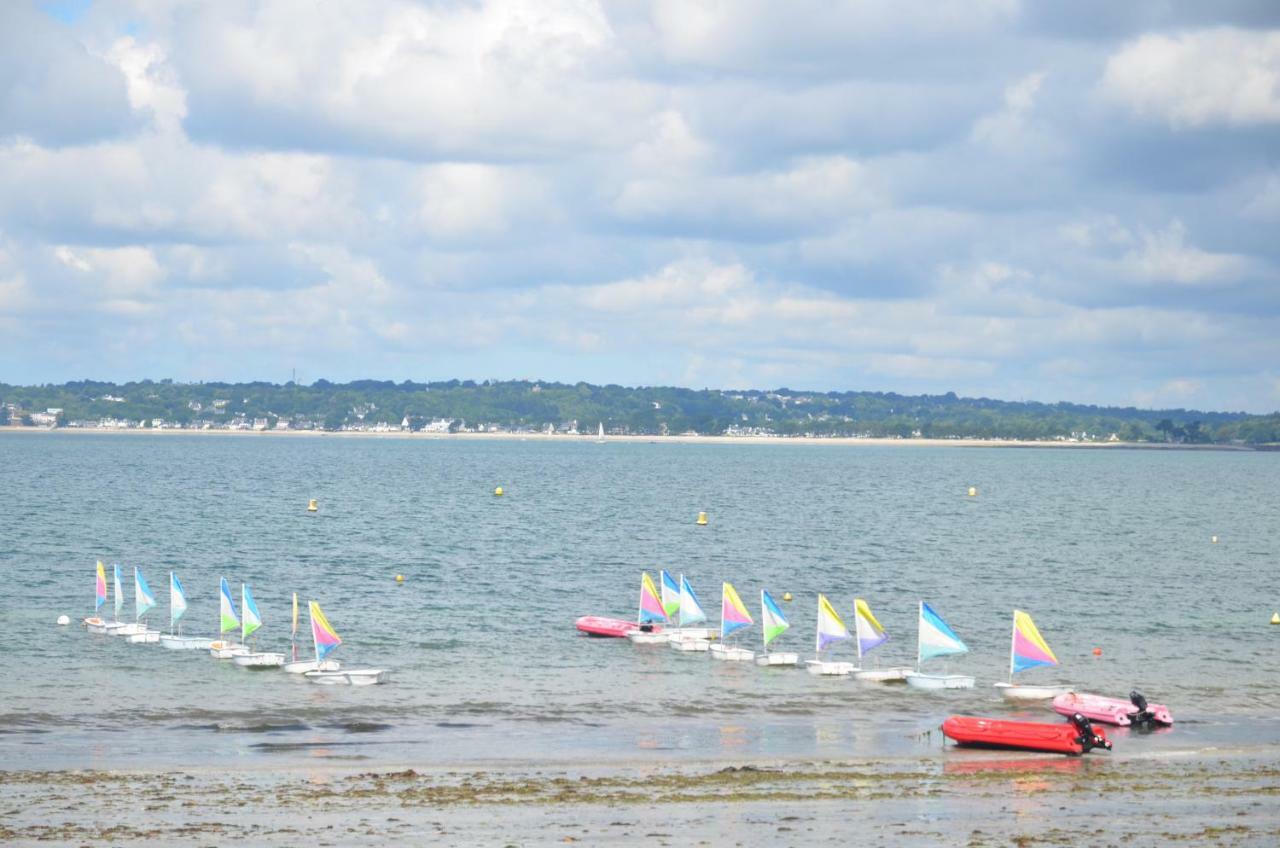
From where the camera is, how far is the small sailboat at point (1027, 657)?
5622cm

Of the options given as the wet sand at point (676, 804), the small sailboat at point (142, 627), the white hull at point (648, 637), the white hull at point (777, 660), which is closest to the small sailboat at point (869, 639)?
the white hull at point (777, 660)

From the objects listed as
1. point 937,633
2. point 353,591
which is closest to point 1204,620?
point 937,633

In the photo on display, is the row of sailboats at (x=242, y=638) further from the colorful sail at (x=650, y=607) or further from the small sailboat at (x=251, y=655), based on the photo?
the colorful sail at (x=650, y=607)

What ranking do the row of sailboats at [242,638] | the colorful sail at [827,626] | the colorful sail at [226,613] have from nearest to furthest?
the row of sailboats at [242,638] < the colorful sail at [827,626] < the colorful sail at [226,613]

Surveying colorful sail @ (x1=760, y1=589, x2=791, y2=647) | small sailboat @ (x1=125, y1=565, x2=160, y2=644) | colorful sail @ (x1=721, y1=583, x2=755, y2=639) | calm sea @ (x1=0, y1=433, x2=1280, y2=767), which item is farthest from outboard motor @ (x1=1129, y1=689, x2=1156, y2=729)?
small sailboat @ (x1=125, y1=565, x2=160, y2=644)

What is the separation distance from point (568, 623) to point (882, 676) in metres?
20.1

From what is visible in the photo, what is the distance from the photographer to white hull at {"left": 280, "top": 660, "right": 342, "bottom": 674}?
193 ft

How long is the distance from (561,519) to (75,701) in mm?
93040

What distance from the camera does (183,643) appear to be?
6475 centimetres

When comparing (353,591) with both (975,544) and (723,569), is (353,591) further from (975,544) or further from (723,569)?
(975,544)

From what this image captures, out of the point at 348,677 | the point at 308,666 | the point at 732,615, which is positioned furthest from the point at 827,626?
the point at 308,666

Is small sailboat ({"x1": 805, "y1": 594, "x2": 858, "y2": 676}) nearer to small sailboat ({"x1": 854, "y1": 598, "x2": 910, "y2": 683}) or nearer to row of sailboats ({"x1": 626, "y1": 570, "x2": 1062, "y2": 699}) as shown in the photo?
row of sailboats ({"x1": 626, "y1": 570, "x2": 1062, "y2": 699})

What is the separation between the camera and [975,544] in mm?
124125

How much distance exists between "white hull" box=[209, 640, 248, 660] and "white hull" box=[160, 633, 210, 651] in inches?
23.4
